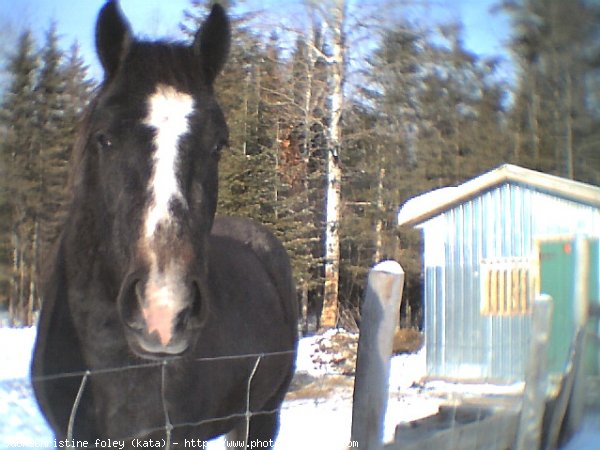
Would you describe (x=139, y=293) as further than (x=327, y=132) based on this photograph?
No

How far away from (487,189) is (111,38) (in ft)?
14.4

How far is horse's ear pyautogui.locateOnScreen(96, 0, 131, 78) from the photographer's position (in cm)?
158

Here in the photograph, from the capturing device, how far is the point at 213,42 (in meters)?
1.73

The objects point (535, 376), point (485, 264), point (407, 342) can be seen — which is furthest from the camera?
point (407, 342)

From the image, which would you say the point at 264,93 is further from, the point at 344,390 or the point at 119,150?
the point at 119,150

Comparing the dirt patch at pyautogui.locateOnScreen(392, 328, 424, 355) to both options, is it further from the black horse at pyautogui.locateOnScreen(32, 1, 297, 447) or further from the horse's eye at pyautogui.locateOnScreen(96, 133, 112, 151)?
the horse's eye at pyautogui.locateOnScreen(96, 133, 112, 151)

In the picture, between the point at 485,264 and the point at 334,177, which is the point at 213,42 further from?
the point at 334,177

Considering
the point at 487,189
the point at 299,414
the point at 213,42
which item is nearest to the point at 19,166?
the point at 299,414

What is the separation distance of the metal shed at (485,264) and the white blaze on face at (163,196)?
3.79 meters

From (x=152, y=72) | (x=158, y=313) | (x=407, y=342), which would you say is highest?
(x=152, y=72)

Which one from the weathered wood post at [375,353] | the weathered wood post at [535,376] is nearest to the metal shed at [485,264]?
the weathered wood post at [535,376]

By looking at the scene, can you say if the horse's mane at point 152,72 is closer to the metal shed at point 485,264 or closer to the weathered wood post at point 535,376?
the weathered wood post at point 535,376

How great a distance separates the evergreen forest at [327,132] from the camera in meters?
6.31

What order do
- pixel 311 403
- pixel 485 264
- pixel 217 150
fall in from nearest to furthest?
pixel 217 150, pixel 311 403, pixel 485 264
